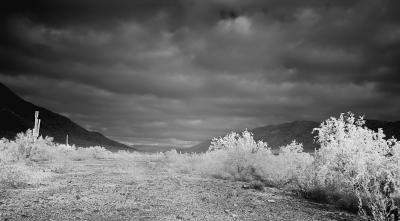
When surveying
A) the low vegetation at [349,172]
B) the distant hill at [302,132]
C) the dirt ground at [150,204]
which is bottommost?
the dirt ground at [150,204]

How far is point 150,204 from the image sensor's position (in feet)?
38.6

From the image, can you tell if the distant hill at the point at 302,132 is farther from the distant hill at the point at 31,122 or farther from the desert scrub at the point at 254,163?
the desert scrub at the point at 254,163

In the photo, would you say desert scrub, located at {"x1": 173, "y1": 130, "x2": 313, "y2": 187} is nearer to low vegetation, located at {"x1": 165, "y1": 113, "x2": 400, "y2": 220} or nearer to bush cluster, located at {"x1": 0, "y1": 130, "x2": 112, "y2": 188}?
low vegetation, located at {"x1": 165, "y1": 113, "x2": 400, "y2": 220}

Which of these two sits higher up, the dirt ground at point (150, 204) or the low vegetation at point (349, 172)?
the low vegetation at point (349, 172)

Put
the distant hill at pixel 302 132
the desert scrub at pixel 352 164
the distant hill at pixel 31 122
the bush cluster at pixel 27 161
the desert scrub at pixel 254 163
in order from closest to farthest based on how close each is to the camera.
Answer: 1. the desert scrub at pixel 352 164
2. the bush cluster at pixel 27 161
3. the desert scrub at pixel 254 163
4. the distant hill at pixel 302 132
5. the distant hill at pixel 31 122

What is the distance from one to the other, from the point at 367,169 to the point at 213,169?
1187cm

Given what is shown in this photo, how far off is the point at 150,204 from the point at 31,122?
142915mm

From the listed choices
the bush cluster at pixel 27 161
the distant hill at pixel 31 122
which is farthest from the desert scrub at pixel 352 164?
the distant hill at pixel 31 122

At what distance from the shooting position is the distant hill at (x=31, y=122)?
119m

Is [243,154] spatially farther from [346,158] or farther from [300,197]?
[346,158]

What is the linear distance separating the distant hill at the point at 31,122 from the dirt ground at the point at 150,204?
102 meters

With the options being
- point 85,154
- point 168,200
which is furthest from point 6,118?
point 168,200

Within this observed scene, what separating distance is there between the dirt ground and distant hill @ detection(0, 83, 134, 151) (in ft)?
334

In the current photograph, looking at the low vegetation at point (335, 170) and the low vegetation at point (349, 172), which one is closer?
the low vegetation at point (349, 172)
